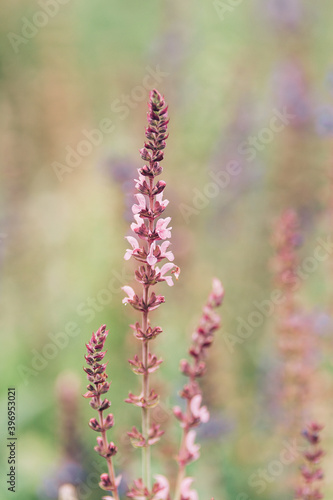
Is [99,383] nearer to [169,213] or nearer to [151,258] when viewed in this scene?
[151,258]

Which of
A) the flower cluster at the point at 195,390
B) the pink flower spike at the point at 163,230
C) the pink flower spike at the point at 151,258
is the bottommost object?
the flower cluster at the point at 195,390

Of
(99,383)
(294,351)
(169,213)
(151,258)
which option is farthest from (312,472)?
(169,213)

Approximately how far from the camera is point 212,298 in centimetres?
167

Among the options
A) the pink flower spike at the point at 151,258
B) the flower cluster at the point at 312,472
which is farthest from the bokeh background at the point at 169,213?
the pink flower spike at the point at 151,258

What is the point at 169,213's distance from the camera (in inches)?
168

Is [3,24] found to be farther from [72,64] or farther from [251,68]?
[251,68]

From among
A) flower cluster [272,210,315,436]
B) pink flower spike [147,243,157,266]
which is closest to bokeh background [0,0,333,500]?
flower cluster [272,210,315,436]

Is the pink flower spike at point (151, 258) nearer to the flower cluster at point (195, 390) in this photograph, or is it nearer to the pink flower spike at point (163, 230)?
the pink flower spike at point (163, 230)

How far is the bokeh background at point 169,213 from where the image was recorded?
3.50m

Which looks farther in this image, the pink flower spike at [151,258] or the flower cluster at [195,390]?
the flower cluster at [195,390]

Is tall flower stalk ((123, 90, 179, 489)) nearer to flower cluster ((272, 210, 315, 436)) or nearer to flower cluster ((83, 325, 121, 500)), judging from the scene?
flower cluster ((83, 325, 121, 500))

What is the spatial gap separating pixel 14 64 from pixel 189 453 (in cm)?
552

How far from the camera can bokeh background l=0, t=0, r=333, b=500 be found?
3.50 meters

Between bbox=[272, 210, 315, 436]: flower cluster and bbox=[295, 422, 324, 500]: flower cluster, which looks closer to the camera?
bbox=[295, 422, 324, 500]: flower cluster
